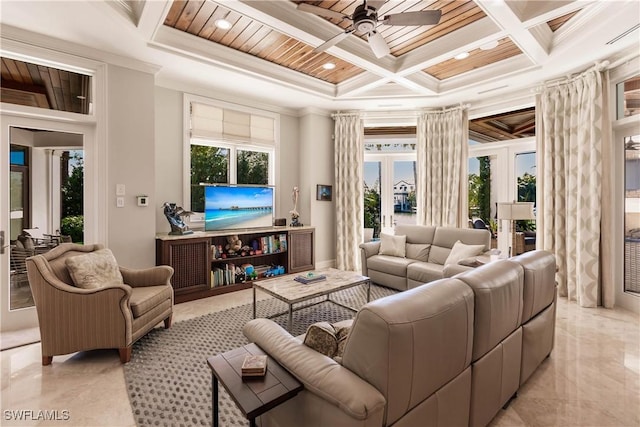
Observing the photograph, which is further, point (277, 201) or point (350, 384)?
point (277, 201)

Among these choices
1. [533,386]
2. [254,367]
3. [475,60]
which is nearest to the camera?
[254,367]

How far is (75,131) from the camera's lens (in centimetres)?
340

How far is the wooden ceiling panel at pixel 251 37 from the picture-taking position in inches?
116

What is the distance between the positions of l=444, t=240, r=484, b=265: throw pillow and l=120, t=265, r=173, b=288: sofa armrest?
3318 mm

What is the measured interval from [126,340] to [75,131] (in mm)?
2412

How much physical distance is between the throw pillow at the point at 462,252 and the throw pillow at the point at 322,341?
2948 millimetres

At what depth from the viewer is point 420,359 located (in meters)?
1.20

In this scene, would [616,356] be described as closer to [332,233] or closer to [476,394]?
[476,394]

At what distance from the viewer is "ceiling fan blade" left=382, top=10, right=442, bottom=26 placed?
2398 mm

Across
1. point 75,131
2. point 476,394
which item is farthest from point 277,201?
point 476,394

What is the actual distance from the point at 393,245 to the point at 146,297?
3.35 meters

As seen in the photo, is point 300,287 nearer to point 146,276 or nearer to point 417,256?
point 146,276

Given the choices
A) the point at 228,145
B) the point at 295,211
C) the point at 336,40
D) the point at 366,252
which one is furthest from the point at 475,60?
the point at 228,145

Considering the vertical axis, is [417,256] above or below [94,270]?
below
